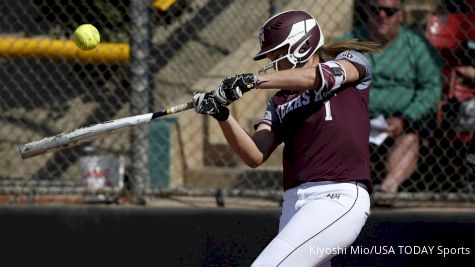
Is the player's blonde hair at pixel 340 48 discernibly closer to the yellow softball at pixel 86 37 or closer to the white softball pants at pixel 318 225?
the white softball pants at pixel 318 225

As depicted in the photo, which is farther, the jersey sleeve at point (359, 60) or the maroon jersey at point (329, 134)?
the jersey sleeve at point (359, 60)

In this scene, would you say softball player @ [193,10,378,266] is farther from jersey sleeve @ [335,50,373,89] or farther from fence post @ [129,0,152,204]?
fence post @ [129,0,152,204]

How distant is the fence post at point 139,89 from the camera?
6.30 meters

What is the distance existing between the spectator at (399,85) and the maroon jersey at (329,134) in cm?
206

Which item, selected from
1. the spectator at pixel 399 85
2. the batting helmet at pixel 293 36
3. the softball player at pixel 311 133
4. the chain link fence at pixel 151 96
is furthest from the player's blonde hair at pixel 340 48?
the spectator at pixel 399 85

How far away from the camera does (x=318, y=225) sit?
404 cm

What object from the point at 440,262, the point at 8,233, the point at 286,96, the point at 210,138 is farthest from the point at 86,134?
the point at 210,138

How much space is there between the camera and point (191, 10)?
731 centimetres

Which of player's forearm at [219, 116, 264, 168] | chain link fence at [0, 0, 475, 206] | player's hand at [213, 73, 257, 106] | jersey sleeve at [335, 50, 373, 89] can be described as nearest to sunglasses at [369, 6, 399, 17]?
chain link fence at [0, 0, 475, 206]

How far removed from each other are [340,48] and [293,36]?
0.95 ft

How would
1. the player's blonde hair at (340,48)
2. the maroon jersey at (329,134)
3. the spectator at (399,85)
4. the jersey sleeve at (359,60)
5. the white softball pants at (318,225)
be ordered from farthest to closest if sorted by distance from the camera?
the spectator at (399,85)
the player's blonde hair at (340,48)
the jersey sleeve at (359,60)
the maroon jersey at (329,134)
the white softball pants at (318,225)

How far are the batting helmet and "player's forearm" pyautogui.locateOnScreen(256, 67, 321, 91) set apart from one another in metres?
0.23

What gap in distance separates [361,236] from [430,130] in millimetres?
1513

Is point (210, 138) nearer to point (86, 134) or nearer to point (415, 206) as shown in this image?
point (415, 206)
